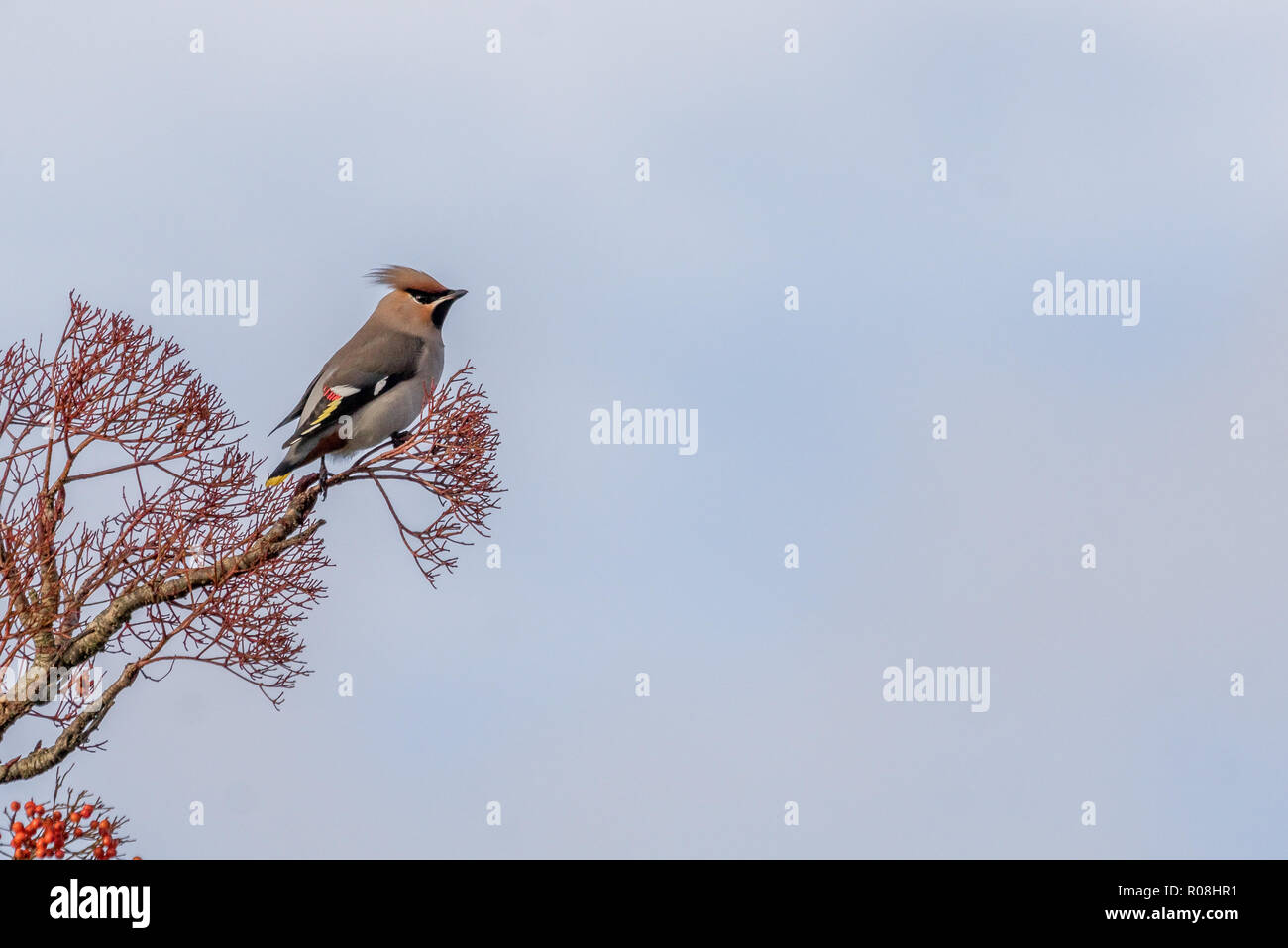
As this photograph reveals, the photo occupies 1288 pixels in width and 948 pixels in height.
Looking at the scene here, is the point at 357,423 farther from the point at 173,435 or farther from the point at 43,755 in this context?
the point at 43,755

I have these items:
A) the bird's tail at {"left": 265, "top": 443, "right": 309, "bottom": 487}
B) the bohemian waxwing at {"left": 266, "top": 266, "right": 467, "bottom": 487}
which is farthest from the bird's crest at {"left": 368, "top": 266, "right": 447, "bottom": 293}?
the bird's tail at {"left": 265, "top": 443, "right": 309, "bottom": 487}

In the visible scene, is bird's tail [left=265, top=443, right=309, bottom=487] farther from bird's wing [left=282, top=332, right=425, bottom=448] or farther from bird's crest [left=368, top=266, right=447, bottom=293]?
bird's crest [left=368, top=266, right=447, bottom=293]

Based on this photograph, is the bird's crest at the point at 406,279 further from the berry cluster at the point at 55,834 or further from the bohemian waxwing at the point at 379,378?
the berry cluster at the point at 55,834

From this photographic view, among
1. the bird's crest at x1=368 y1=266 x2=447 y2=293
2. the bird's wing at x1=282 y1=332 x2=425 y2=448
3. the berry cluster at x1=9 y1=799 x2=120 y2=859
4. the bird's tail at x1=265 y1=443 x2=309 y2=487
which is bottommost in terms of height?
the berry cluster at x1=9 y1=799 x2=120 y2=859

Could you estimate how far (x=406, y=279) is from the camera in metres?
11.8

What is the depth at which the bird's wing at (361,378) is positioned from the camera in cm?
1076

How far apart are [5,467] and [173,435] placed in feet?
3.46

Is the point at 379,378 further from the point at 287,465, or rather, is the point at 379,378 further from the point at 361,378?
the point at 287,465

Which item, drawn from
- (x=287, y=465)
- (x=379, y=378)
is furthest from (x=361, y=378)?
(x=287, y=465)

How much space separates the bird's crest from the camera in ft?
38.5

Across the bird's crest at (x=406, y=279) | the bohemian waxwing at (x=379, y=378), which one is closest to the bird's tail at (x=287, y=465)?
the bohemian waxwing at (x=379, y=378)

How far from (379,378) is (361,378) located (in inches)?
5.3
